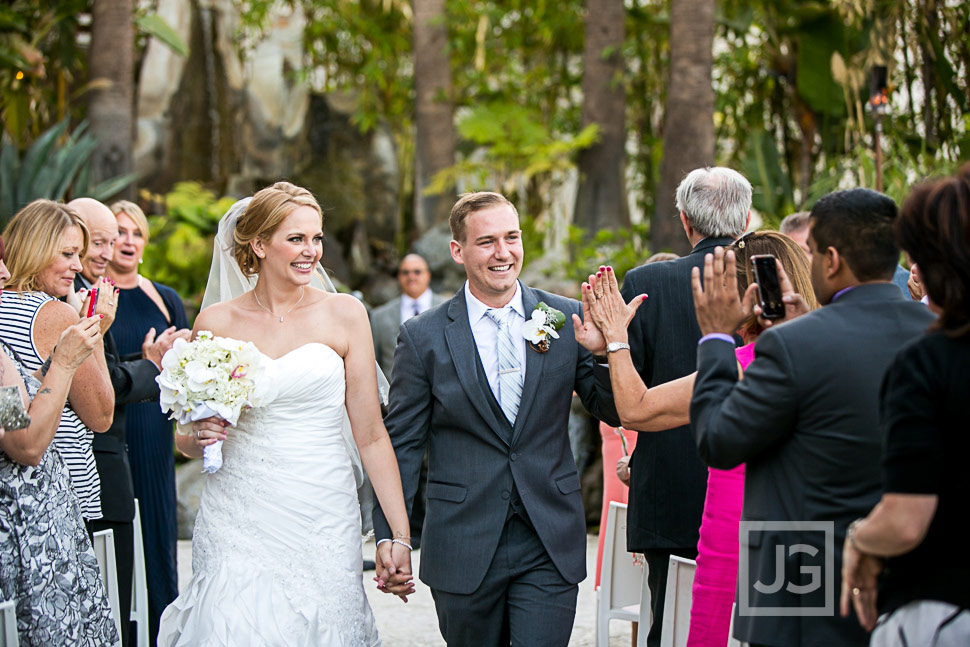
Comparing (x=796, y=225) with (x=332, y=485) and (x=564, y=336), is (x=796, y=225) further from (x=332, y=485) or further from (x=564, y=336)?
(x=332, y=485)

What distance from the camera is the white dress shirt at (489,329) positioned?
160 inches

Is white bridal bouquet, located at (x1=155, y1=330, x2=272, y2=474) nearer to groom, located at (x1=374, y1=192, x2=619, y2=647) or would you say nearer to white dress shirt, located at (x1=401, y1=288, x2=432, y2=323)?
groom, located at (x1=374, y1=192, x2=619, y2=647)

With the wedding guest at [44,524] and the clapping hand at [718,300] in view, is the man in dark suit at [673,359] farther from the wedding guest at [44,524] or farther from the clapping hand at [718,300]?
the wedding guest at [44,524]

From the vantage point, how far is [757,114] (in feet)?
49.2

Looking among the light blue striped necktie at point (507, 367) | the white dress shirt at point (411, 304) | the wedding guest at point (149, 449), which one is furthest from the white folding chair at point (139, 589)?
the white dress shirt at point (411, 304)

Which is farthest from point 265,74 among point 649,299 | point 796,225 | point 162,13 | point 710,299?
point 710,299

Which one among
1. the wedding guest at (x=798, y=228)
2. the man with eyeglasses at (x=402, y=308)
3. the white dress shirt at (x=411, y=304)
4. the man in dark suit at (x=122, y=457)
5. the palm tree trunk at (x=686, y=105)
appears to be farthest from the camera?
the palm tree trunk at (x=686, y=105)

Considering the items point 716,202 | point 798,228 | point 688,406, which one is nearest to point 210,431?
point 688,406

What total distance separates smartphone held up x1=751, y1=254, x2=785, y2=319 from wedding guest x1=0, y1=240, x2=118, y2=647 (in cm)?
227

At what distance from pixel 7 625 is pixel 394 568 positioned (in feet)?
4.32

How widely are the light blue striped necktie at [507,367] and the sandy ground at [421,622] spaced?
248cm

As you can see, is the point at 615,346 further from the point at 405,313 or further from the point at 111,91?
the point at 111,91

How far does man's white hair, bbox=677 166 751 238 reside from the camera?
4.28 m

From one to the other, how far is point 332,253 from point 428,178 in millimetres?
1788
